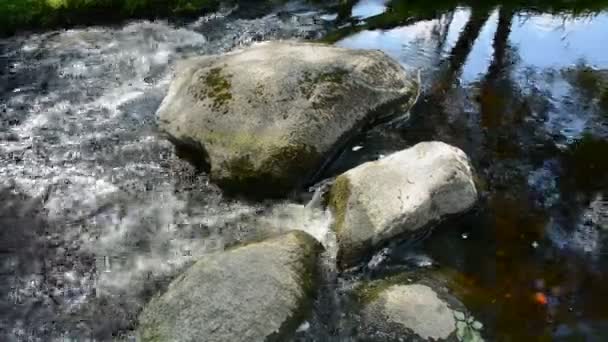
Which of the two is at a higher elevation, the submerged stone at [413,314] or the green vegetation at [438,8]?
the green vegetation at [438,8]

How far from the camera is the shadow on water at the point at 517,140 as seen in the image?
20.0 feet

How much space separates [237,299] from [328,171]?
2.76 meters

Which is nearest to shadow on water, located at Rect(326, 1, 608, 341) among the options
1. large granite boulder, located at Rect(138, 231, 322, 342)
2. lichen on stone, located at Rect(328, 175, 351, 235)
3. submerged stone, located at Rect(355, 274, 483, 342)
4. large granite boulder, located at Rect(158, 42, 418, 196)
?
submerged stone, located at Rect(355, 274, 483, 342)

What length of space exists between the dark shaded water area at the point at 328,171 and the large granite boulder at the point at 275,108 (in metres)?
0.33

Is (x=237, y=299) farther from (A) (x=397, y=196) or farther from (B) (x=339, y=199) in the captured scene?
(A) (x=397, y=196)

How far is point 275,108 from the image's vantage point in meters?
7.85

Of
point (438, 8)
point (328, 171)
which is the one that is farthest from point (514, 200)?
point (438, 8)

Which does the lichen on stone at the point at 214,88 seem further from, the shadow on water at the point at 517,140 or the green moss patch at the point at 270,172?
the shadow on water at the point at 517,140

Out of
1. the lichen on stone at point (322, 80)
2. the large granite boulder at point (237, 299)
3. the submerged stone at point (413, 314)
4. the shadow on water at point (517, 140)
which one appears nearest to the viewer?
the large granite boulder at point (237, 299)

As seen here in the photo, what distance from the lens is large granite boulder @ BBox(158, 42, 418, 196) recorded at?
7.49 meters

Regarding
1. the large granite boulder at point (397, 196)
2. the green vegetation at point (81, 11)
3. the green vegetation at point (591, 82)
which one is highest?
the green vegetation at point (81, 11)

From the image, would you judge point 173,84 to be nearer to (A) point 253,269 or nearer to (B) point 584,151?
(A) point 253,269

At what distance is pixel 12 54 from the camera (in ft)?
36.4

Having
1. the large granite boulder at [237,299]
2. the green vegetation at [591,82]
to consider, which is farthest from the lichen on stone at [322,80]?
the green vegetation at [591,82]
